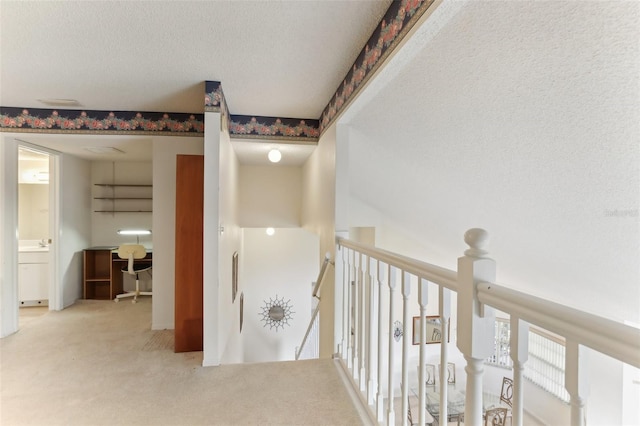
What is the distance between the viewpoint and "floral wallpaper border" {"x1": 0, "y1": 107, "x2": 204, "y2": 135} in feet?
10.1

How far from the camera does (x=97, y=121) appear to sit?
3188 millimetres

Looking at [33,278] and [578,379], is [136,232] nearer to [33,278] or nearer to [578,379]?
[33,278]

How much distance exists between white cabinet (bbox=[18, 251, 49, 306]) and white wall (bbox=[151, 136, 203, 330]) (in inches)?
83.9

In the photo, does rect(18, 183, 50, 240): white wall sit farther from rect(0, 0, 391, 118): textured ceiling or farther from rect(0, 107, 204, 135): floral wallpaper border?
rect(0, 0, 391, 118): textured ceiling

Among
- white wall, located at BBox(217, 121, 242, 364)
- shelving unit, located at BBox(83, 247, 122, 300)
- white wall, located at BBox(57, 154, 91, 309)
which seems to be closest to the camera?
white wall, located at BBox(217, 121, 242, 364)

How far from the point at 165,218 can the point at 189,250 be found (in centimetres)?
84

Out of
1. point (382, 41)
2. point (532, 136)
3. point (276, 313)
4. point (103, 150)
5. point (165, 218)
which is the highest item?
point (382, 41)

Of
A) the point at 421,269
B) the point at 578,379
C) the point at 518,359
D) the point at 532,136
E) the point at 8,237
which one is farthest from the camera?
the point at 8,237

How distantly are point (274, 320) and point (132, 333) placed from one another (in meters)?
3.38

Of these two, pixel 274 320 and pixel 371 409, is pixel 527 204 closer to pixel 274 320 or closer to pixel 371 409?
Result: pixel 371 409

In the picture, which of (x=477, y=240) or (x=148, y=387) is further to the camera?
(x=148, y=387)

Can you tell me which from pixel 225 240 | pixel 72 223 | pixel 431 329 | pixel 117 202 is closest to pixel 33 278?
pixel 72 223

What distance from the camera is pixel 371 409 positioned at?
1.66 metres

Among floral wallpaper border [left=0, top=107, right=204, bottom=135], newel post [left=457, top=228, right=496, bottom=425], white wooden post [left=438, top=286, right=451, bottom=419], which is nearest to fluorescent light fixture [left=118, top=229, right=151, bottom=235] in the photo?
floral wallpaper border [left=0, top=107, right=204, bottom=135]
